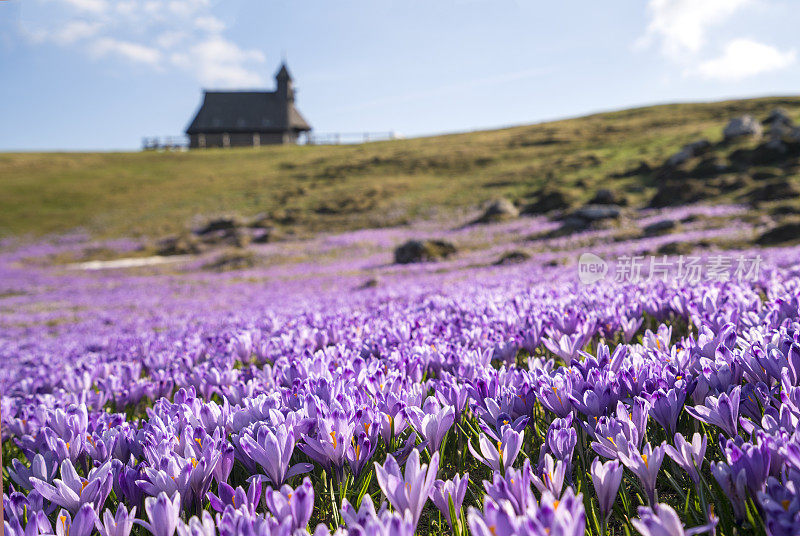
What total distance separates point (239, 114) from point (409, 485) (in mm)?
108338

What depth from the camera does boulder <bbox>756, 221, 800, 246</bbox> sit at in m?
14.2

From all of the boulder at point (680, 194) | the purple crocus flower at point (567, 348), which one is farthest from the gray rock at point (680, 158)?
the purple crocus flower at point (567, 348)

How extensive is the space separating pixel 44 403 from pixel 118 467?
1820 millimetres

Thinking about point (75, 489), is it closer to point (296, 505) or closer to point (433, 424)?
point (296, 505)

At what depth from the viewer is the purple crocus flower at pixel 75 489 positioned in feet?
5.58

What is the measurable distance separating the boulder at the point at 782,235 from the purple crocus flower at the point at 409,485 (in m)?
16.7

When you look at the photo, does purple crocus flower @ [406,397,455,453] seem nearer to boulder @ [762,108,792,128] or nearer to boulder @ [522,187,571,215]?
boulder @ [522,187,571,215]

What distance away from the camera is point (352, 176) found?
2621 inches

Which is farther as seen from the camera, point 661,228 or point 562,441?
point 661,228

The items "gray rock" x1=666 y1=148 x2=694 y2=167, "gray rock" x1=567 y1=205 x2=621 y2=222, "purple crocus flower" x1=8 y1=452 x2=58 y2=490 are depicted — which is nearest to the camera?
"purple crocus flower" x1=8 y1=452 x2=58 y2=490

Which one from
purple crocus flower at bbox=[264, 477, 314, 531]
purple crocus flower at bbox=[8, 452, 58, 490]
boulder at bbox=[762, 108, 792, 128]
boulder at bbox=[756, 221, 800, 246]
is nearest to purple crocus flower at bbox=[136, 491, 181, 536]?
purple crocus flower at bbox=[264, 477, 314, 531]

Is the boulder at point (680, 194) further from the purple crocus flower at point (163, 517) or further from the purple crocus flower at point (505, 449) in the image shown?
the purple crocus flower at point (163, 517)

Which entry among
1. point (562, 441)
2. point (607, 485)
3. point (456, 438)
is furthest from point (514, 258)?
point (607, 485)

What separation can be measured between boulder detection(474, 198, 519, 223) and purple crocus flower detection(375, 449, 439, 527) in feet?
114
